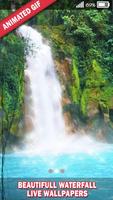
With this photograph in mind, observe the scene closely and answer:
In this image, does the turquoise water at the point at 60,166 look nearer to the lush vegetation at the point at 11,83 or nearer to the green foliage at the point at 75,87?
the lush vegetation at the point at 11,83

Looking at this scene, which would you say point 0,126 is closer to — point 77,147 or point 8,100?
point 8,100

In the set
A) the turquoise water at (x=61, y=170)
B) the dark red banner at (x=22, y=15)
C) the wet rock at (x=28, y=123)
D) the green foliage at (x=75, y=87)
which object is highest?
the dark red banner at (x=22, y=15)

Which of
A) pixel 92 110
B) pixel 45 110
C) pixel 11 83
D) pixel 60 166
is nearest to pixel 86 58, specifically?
pixel 92 110

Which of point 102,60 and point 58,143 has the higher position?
point 102,60

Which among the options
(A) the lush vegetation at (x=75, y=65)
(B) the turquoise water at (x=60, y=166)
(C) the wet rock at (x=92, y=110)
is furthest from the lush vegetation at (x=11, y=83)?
(C) the wet rock at (x=92, y=110)

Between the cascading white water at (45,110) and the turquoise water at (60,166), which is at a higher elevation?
the cascading white water at (45,110)

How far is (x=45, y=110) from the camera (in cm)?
543

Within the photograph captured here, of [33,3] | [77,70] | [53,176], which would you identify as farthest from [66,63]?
[53,176]

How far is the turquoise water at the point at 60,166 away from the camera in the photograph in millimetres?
5430

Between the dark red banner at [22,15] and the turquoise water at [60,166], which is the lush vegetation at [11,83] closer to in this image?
the dark red banner at [22,15]

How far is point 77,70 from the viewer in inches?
215

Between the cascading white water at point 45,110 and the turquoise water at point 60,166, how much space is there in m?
0.06

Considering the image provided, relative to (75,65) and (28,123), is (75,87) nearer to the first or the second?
(75,65)

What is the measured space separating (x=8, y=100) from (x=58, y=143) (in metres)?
0.53
